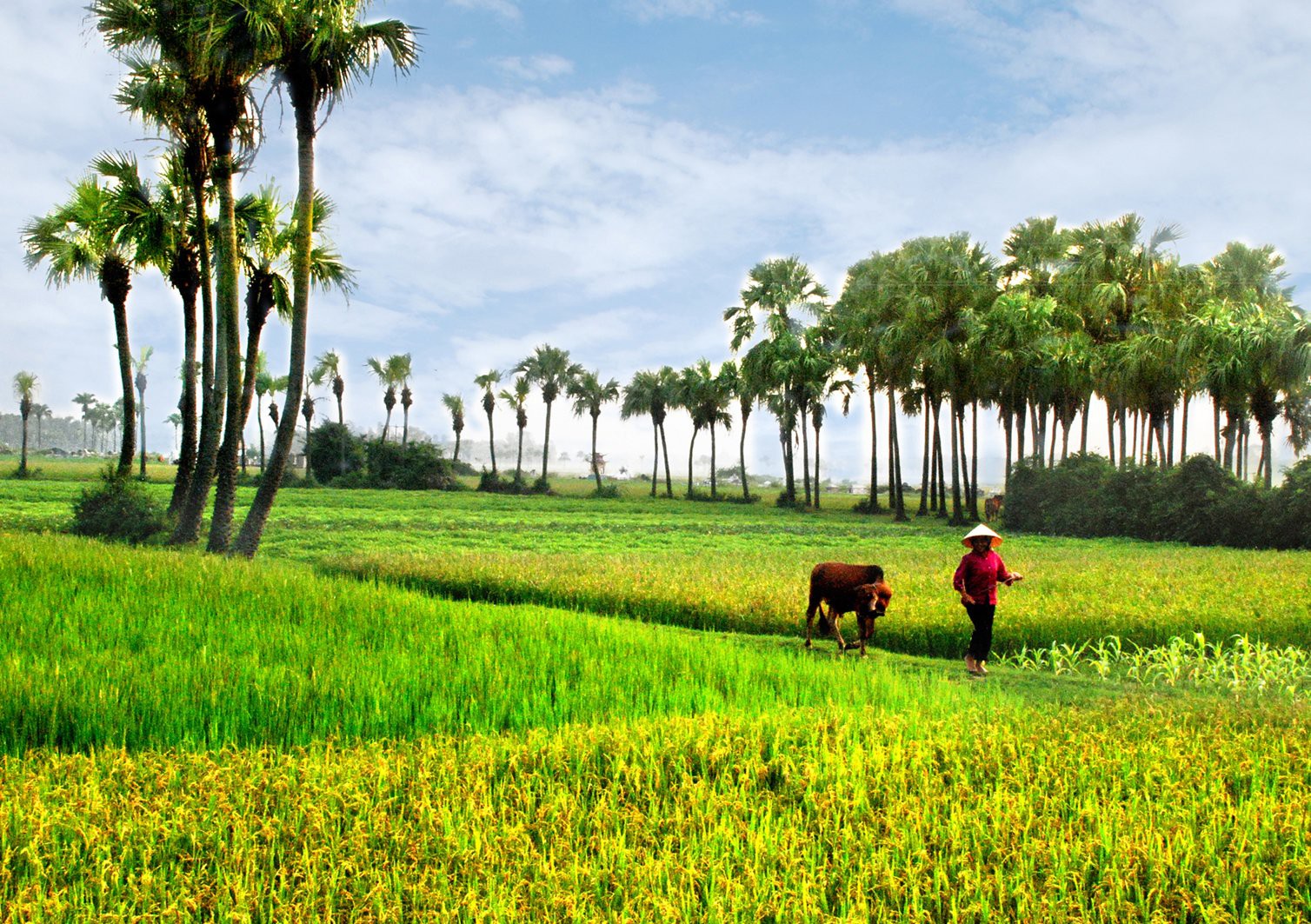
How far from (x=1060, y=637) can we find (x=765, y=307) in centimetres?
4222

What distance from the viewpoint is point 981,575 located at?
9484 millimetres

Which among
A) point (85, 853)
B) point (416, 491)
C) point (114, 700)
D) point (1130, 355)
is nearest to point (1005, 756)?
point (85, 853)

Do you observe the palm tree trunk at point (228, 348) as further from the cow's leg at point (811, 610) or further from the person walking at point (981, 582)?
the person walking at point (981, 582)

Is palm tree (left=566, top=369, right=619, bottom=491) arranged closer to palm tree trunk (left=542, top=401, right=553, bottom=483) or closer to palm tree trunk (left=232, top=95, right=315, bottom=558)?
palm tree trunk (left=542, top=401, right=553, bottom=483)

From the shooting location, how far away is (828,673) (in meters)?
8.30

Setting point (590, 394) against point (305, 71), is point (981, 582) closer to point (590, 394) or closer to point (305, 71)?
point (305, 71)

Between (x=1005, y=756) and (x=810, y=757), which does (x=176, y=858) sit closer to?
(x=810, y=757)

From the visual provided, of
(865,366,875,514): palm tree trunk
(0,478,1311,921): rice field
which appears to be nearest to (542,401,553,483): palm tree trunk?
(865,366,875,514): palm tree trunk

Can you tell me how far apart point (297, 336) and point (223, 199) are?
15.2 ft

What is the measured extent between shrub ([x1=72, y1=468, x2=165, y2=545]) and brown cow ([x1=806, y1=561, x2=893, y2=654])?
20.5m

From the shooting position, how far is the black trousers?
9.60 meters

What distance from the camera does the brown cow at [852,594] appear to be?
9641mm

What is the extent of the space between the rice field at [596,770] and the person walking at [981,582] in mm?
525

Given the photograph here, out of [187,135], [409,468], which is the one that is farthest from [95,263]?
[409,468]
